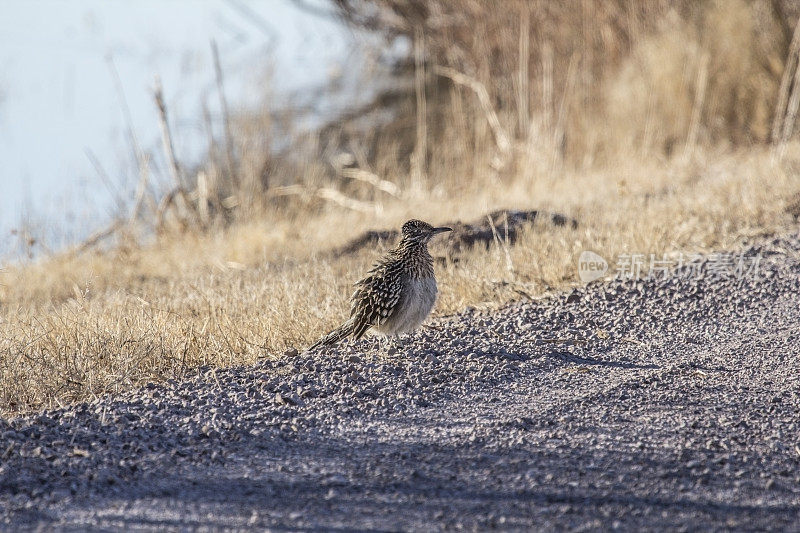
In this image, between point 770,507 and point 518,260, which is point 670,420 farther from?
A: point 518,260

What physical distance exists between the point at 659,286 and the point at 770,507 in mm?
3220

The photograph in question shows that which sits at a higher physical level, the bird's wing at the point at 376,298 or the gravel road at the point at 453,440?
the bird's wing at the point at 376,298

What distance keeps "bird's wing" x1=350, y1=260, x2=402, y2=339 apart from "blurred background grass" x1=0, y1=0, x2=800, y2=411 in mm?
492

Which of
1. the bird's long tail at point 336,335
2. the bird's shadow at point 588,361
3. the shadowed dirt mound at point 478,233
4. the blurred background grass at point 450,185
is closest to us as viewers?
the bird's shadow at point 588,361

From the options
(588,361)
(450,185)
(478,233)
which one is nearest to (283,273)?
(478,233)

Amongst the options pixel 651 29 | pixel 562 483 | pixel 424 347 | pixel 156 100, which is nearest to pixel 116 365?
pixel 424 347

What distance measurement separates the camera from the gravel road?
329cm

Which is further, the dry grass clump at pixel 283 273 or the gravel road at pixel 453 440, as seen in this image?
the dry grass clump at pixel 283 273

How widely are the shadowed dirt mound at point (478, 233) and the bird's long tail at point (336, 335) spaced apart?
2492 millimetres

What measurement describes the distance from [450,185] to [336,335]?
7.88 metres

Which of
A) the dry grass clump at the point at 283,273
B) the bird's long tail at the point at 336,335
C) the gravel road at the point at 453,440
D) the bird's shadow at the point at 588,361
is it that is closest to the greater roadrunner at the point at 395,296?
the bird's long tail at the point at 336,335

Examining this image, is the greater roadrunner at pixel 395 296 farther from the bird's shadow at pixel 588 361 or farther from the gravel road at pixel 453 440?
the bird's shadow at pixel 588 361

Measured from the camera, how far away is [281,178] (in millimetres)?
13438

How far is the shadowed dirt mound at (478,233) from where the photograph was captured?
801 cm
